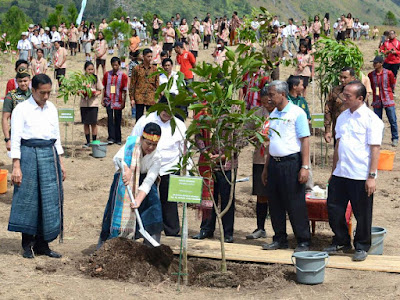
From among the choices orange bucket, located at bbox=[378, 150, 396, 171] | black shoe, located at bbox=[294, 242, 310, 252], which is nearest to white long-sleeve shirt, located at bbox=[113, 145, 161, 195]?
black shoe, located at bbox=[294, 242, 310, 252]

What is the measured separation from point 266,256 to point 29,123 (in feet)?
8.94

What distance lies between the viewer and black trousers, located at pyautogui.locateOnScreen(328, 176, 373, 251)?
7.05m

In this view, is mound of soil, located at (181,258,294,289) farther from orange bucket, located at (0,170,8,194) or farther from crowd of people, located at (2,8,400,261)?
orange bucket, located at (0,170,8,194)

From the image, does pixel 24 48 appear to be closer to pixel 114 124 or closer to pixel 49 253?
pixel 114 124

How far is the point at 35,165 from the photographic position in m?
6.96

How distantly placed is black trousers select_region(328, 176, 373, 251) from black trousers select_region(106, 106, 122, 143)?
26.6 ft

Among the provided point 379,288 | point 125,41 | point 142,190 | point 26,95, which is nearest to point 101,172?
point 26,95

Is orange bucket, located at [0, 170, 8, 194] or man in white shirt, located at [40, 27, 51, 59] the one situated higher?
man in white shirt, located at [40, 27, 51, 59]

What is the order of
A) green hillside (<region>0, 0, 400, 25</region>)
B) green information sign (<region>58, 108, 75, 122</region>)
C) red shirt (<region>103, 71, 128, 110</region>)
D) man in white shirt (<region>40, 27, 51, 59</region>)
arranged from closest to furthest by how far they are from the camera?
green information sign (<region>58, 108, 75, 122</region>) < red shirt (<region>103, 71, 128, 110</region>) < man in white shirt (<region>40, 27, 51, 59</region>) < green hillside (<region>0, 0, 400, 25</region>)

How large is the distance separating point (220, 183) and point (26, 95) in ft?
10.00

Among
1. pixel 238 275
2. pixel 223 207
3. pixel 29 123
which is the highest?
pixel 29 123

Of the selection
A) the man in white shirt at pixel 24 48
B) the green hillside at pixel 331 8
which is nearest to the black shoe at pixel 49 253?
the man in white shirt at pixel 24 48

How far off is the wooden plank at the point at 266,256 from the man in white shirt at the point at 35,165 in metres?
1.38

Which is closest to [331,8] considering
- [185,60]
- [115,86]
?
[185,60]
